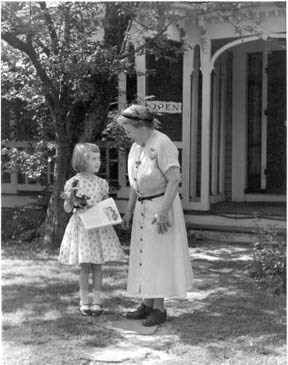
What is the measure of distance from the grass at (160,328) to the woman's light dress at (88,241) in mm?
464

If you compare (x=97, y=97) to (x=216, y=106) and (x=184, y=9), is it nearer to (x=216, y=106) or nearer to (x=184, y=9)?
(x=184, y=9)

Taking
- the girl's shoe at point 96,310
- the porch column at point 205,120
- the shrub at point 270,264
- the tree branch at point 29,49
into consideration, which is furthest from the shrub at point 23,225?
the girl's shoe at point 96,310

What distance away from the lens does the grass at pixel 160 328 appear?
13.5 feet

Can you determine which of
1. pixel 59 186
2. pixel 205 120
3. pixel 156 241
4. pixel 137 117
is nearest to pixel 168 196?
pixel 156 241

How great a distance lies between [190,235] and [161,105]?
6.72 feet

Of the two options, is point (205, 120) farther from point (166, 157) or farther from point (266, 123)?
point (166, 157)

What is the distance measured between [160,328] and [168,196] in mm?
1038

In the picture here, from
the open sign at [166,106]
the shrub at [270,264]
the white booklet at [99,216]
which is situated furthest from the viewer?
the open sign at [166,106]

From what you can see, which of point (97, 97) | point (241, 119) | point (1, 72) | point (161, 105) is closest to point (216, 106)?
point (241, 119)

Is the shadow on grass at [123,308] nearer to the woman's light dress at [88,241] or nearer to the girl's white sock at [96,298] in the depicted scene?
the girl's white sock at [96,298]

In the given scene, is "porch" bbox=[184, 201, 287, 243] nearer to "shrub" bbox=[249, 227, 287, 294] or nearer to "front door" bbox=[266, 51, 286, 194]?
"front door" bbox=[266, 51, 286, 194]

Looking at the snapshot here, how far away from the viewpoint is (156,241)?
4789mm

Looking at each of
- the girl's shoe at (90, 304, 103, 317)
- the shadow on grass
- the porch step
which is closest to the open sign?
the porch step

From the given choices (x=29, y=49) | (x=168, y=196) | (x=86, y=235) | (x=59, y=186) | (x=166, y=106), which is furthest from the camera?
(x=166, y=106)
